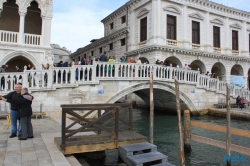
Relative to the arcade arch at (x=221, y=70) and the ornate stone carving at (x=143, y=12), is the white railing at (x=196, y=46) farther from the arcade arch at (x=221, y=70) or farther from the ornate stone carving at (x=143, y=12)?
the ornate stone carving at (x=143, y=12)

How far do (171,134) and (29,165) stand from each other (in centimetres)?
717

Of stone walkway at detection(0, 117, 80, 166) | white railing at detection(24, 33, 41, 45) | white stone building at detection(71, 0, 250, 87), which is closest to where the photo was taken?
stone walkway at detection(0, 117, 80, 166)

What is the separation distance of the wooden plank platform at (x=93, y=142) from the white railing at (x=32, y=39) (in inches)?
389

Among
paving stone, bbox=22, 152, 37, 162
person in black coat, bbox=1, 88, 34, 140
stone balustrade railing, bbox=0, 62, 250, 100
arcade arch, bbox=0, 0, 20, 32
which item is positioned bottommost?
paving stone, bbox=22, 152, 37, 162

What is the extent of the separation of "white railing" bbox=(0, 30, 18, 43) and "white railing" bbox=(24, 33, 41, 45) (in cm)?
55

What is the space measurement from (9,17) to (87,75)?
8245 mm

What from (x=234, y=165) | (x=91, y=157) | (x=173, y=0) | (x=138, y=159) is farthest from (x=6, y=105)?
(x=173, y=0)

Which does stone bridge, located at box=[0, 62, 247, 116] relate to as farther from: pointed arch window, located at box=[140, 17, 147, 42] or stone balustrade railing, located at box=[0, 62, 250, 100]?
pointed arch window, located at box=[140, 17, 147, 42]

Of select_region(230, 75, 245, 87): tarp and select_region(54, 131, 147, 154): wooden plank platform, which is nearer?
select_region(54, 131, 147, 154): wooden plank platform

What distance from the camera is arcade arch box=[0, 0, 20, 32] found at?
14.3 metres

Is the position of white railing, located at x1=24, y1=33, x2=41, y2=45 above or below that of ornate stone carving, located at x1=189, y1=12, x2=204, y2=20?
below

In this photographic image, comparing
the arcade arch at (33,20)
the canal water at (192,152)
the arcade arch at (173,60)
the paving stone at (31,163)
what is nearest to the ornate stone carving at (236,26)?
the arcade arch at (173,60)

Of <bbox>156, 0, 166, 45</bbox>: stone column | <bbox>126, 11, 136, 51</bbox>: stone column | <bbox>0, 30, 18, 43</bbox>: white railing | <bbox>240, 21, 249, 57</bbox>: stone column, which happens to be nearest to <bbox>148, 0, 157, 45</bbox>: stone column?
<bbox>156, 0, 166, 45</bbox>: stone column

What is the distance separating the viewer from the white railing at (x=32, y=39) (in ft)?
43.5
